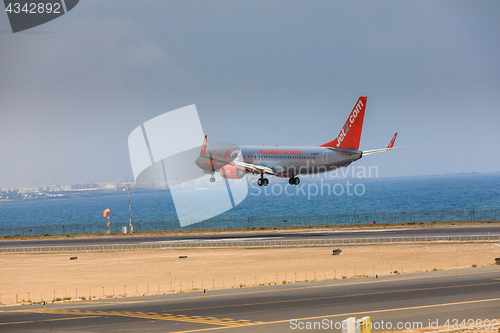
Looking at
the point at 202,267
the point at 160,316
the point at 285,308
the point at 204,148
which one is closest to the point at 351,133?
the point at 204,148

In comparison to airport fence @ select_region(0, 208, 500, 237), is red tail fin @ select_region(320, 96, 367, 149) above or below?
above

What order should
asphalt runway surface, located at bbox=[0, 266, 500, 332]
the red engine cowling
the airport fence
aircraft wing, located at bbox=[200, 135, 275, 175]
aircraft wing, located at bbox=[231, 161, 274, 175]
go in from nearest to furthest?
asphalt runway surface, located at bbox=[0, 266, 500, 332], the red engine cowling, aircraft wing, located at bbox=[231, 161, 274, 175], aircraft wing, located at bbox=[200, 135, 275, 175], the airport fence

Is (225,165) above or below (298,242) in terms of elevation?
above

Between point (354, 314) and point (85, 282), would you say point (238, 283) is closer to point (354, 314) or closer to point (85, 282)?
point (85, 282)

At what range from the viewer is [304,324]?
1063 inches

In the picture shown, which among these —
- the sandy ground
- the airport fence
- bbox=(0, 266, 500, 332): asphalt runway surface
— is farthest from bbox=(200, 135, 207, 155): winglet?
the airport fence

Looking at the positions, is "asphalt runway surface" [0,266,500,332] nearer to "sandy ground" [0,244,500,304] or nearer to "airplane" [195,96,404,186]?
"sandy ground" [0,244,500,304]

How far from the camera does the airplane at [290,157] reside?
72500 mm

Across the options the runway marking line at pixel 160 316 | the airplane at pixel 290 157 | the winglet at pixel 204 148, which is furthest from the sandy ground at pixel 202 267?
the winglet at pixel 204 148

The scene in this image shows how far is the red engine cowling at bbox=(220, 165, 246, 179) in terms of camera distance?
7681 centimetres

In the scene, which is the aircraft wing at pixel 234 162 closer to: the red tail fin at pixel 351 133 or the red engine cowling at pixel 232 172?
the red engine cowling at pixel 232 172

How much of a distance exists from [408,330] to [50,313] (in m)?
21.8

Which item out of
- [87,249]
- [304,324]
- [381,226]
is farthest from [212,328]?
[381,226]

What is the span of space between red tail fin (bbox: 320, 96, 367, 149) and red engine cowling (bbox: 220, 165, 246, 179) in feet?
44.0
